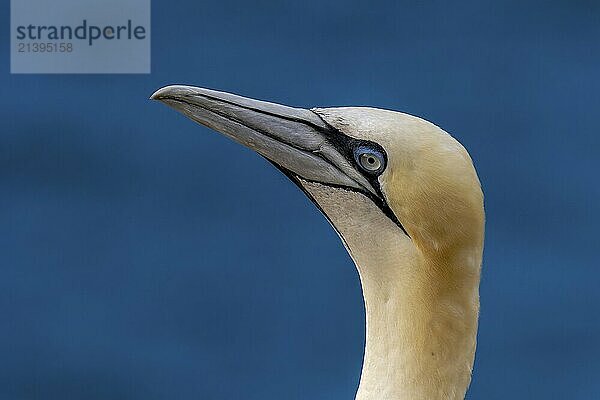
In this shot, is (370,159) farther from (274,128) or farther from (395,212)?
(274,128)

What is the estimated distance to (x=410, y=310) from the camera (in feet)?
9.55

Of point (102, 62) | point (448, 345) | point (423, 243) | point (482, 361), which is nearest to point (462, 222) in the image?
point (423, 243)

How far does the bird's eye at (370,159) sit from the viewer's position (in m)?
2.84

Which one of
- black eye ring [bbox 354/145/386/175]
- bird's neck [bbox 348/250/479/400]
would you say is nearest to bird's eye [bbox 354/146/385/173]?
black eye ring [bbox 354/145/386/175]

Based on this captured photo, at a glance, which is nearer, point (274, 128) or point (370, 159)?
point (370, 159)

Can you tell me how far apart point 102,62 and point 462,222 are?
367 cm

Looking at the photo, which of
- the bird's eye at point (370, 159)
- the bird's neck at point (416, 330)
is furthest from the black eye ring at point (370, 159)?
the bird's neck at point (416, 330)

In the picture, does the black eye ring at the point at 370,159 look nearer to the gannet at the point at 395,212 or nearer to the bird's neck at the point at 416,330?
the gannet at the point at 395,212

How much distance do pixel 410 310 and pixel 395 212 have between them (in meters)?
0.21

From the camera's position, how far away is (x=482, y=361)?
223 inches

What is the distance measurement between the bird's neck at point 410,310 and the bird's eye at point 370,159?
9 centimetres

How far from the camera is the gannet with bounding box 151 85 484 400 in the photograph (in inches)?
110

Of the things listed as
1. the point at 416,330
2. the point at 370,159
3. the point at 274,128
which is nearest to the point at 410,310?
the point at 416,330

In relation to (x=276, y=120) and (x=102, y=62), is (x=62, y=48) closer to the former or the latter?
(x=102, y=62)
